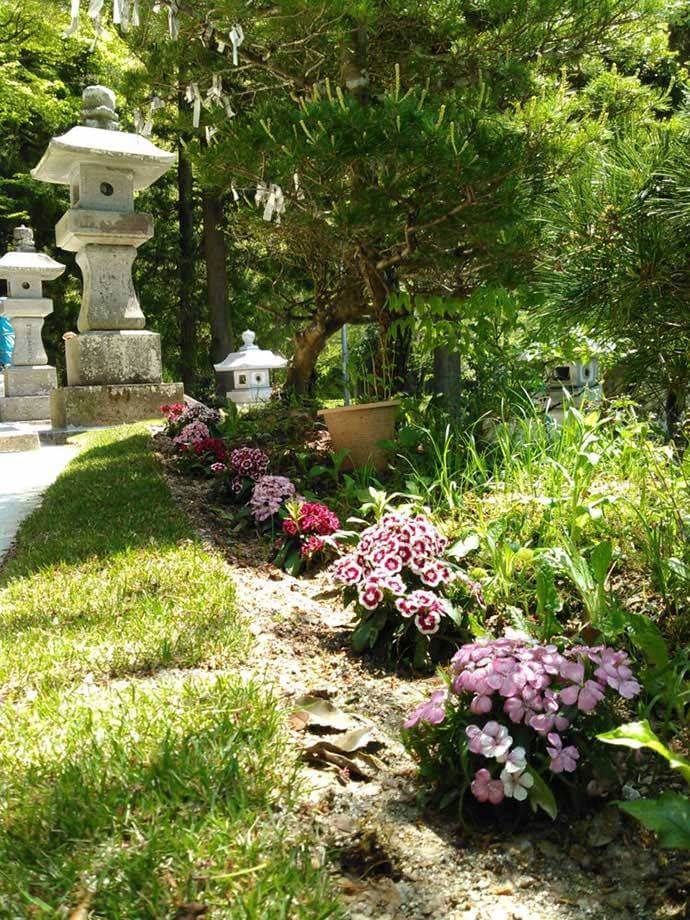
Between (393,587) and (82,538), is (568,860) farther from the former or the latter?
(82,538)

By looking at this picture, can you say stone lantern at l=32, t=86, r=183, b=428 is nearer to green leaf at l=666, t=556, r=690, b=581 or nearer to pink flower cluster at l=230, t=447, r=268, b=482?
pink flower cluster at l=230, t=447, r=268, b=482

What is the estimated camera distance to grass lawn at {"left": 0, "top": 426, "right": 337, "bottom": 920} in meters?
1.26

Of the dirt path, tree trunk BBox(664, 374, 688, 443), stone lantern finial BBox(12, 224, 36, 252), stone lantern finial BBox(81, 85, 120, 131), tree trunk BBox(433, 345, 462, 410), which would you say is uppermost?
stone lantern finial BBox(81, 85, 120, 131)

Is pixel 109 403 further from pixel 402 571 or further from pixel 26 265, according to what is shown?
pixel 402 571

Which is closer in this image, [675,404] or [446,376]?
[675,404]

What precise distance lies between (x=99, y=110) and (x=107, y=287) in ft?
7.02

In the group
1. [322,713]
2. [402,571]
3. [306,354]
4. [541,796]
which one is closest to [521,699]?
[541,796]

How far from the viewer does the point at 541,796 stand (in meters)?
1.62

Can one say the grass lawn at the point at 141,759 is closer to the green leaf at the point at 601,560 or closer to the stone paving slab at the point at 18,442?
the green leaf at the point at 601,560

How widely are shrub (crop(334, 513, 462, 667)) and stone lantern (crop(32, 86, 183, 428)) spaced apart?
6.21 meters

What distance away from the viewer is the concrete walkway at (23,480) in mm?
4441

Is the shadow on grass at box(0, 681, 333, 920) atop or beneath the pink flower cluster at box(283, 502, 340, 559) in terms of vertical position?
beneath

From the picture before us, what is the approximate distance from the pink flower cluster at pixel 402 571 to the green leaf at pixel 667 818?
1.07 meters

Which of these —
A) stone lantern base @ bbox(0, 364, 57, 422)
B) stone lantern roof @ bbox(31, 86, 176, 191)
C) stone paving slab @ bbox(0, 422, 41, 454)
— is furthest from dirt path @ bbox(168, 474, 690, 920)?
stone lantern base @ bbox(0, 364, 57, 422)
